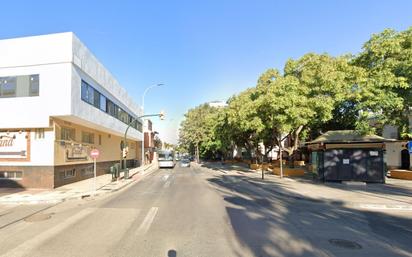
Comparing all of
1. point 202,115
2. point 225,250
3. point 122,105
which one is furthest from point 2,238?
point 202,115

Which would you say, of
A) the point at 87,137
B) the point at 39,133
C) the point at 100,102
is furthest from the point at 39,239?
the point at 87,137

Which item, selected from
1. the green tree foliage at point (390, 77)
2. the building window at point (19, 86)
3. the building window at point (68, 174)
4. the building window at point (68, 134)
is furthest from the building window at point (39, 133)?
the green tree foliage at point (390, 77)

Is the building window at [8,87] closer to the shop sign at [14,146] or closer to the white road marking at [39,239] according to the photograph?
the shop sign at [14,146]

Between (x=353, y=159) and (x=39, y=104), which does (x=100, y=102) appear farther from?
(x=353, y=159)

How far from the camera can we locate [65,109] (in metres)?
18.2

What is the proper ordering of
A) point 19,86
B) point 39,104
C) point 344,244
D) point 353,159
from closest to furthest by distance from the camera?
point 344,244, point 39,104, point 19,86, point 353,159

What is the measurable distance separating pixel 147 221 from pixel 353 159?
15.8m

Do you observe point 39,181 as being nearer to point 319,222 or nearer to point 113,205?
point 113,205

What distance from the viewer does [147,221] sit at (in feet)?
32.3

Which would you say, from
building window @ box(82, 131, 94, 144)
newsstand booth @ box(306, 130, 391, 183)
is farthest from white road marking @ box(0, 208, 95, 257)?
newsstand booth @ box(306, 130, 391, 183)

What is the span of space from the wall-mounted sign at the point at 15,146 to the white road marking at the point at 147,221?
11479 mm

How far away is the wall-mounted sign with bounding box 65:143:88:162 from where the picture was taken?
21.3m

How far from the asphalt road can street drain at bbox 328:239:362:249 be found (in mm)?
23

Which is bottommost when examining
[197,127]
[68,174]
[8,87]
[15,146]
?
[68,174]
